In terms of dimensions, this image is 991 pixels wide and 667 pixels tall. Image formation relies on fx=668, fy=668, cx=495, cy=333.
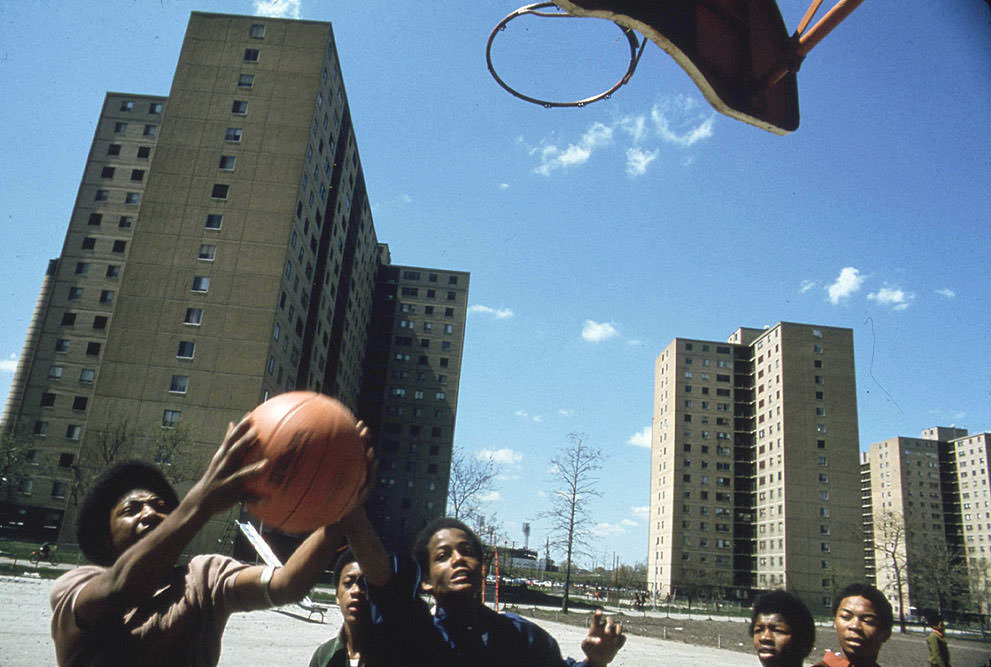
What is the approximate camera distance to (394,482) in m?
69.6

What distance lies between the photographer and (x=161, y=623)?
231cm

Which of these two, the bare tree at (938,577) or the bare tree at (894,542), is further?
the bare tree at (938,577)

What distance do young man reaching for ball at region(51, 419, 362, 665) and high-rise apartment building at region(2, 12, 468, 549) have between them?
117ft

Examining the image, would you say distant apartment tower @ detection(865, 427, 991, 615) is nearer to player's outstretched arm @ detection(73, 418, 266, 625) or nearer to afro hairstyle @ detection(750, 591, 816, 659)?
afro hairstyle @ detection(750, 591, 816, 659)

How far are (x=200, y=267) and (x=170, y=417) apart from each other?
31.5ft

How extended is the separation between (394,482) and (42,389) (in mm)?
32583

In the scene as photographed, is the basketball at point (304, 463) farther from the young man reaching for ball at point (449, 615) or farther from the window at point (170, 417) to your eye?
the window at point (170, 417)

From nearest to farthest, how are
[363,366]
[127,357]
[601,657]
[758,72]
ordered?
[601,657]
[758,72]
[127,357]
[363,366]

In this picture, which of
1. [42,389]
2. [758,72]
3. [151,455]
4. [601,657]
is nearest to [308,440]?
[601,657]

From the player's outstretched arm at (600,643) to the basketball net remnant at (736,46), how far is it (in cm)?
323

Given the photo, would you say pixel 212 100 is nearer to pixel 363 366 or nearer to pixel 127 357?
pixel 127 357

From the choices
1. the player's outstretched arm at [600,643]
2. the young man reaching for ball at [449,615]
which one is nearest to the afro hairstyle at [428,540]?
the young man reaching for ball at [449,615]

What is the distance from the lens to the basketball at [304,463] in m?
2.09

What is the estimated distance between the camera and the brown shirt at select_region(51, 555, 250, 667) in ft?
7.23
